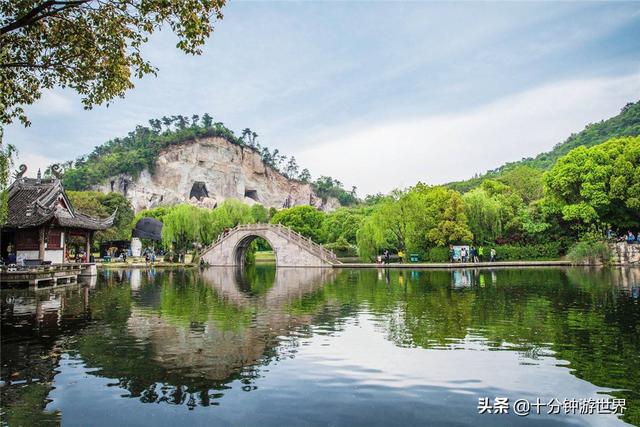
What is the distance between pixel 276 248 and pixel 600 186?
26.6m

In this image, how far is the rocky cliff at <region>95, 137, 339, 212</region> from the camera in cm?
8738

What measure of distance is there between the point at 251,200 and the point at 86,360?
92.7 m

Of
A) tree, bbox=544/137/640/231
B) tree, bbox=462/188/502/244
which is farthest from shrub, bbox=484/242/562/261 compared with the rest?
tree, bbox=544/137/640/231

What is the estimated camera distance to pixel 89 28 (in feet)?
29.9

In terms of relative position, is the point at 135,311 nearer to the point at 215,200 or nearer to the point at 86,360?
the point at 86,360

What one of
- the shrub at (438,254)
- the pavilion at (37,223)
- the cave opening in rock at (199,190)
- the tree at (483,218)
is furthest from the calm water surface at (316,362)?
the cave opening in rock at (199,190)

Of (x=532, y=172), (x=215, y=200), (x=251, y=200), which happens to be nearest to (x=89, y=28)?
(x=532, y=172)

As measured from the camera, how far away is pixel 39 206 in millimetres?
23125

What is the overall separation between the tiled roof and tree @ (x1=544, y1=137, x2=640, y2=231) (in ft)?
111

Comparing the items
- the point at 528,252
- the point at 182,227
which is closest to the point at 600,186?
the point at 528,252

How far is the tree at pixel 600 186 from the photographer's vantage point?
35.8m

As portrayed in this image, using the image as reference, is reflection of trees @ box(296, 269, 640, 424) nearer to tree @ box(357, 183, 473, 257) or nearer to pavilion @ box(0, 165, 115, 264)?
pavilion @ box(0, 165, 115, 264)

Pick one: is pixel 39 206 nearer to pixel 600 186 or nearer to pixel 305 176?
pixel 600 186

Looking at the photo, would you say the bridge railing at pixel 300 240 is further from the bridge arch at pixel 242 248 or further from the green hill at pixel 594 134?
the green hill at pixel 594 134
